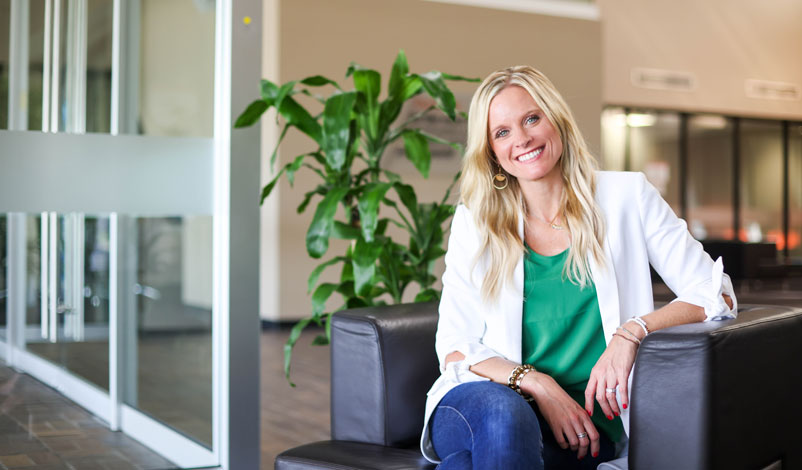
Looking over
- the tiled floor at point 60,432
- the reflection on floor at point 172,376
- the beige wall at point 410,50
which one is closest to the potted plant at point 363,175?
the reflection on floor at point 172,376

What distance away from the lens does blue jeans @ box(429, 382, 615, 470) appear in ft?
4.47

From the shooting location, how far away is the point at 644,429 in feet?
4.69

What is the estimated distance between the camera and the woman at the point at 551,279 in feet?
5.12

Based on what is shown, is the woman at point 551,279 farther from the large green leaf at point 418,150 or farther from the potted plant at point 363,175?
the large green leaf at point 418,150

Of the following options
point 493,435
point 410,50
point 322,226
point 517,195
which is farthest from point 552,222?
point 410,50

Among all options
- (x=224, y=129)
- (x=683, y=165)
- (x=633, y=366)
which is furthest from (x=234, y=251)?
(x=683, y=165)

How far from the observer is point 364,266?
260 cm

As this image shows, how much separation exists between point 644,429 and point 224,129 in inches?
60.4

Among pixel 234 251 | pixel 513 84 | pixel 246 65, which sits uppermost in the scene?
pixel 246 65

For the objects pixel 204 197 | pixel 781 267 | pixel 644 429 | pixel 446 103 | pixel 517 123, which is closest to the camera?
pixel 644 429

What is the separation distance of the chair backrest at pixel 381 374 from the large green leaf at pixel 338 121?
83 cm

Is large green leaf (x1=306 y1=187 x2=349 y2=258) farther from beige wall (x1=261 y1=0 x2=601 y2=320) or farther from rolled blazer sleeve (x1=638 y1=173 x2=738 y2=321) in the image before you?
beige wall (x1=261 y1=0 x2=601 y2=320)

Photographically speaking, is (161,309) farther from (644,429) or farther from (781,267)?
(781,267)

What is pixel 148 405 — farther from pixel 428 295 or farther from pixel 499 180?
pixel 499 180
